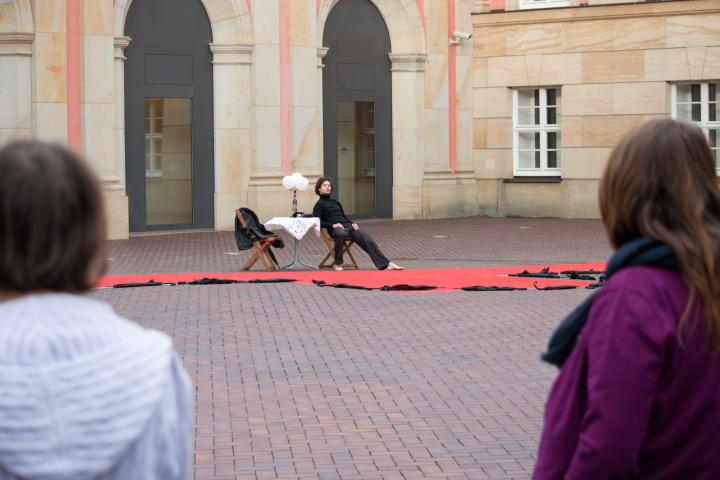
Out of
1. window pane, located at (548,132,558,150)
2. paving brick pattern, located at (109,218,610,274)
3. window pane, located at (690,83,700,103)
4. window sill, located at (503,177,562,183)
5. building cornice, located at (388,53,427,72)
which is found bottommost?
paving brick pattern, located at (109,218,610,274)

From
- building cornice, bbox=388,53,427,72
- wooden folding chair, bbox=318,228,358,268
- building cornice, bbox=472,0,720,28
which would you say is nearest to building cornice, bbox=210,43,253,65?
building cornice, bbox=388,53,427,72

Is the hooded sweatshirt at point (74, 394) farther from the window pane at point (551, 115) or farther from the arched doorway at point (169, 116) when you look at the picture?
the window pane at point (551, 115)

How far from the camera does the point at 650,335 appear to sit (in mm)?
2668

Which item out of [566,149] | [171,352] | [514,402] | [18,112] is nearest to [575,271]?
[514,402]

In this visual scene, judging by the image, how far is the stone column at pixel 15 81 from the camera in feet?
76.1

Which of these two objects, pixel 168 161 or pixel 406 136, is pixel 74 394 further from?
pixel 406 136

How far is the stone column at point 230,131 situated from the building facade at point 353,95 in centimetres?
3

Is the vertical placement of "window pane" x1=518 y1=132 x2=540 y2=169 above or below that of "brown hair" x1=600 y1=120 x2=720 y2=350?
above

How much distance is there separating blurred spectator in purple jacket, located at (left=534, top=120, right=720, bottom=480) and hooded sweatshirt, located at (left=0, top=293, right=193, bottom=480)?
855 mm

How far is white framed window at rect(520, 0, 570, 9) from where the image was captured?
29422 mm

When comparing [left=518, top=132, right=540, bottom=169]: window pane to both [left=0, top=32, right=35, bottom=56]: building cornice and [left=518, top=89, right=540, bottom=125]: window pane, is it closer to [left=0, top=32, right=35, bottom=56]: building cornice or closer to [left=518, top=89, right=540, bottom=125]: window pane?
[left=518, top=89, right=540, bottom=125]: window pane

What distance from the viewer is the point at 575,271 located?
17.0 meters

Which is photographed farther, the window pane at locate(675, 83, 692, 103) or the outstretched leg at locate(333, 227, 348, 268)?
the window pane at locate(675, 83, 692, 103)

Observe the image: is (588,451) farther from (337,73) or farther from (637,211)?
(337,73)
